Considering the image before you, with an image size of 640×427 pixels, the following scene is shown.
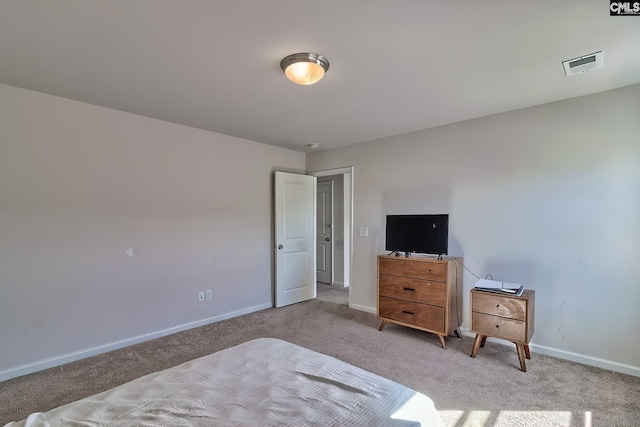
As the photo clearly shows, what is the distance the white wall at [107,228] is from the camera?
254 centimetres

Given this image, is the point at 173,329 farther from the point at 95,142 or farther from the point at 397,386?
the point at 397,386

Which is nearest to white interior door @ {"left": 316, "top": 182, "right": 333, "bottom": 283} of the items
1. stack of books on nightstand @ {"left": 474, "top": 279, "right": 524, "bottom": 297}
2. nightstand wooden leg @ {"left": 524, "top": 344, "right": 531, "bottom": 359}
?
stack of books on nightstand @ {"left": 474, "top": 279, "right": 524, "bottom": 297}

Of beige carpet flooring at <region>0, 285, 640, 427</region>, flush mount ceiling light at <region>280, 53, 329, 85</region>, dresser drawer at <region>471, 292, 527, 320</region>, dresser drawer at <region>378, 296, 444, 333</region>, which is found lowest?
beige carpet flooring at <region>0, 285, 640, 427</region>

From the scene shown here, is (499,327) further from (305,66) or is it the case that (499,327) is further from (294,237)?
(294,237)

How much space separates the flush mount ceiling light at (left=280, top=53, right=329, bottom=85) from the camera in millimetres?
2029

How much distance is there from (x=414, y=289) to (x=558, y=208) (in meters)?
1.55

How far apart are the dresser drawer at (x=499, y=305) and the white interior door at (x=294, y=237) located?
102 inches

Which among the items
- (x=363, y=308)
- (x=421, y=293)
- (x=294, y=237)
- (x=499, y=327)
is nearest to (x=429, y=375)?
(x=499, y=327)

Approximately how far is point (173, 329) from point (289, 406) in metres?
2.83

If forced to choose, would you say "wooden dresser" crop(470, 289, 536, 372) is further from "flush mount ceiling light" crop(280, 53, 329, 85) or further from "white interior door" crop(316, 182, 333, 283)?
"white interior door" crop(316, 182, 333, 283)

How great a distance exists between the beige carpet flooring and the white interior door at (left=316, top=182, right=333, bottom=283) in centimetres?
252

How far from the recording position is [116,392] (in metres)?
1.29

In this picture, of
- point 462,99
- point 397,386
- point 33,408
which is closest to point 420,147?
point 462,99

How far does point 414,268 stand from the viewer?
3.29m
